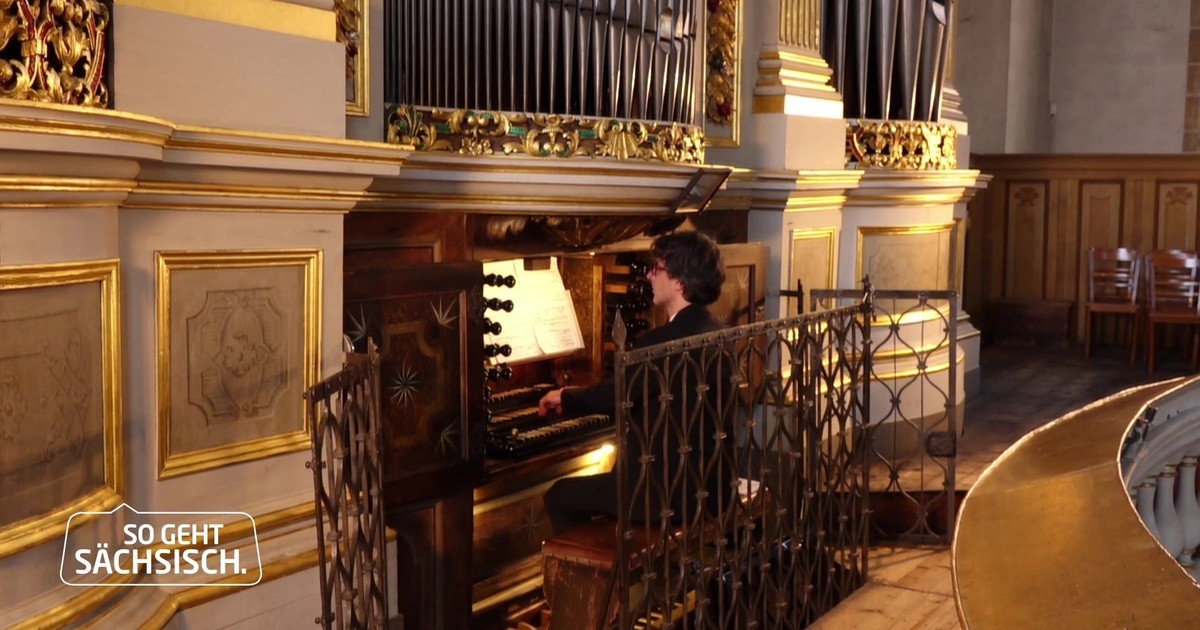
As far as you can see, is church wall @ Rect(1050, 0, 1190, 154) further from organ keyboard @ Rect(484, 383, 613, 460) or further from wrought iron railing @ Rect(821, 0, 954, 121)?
organ keyboard @ Rect(484, 383, 613, 460)

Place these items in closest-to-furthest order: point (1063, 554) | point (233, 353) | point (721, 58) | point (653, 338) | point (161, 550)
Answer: point (1063, 554) < point (161, 550) < point (233, 353) < point (653, 338) < point (721, 58)

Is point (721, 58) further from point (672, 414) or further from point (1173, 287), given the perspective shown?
point (1173, 287)

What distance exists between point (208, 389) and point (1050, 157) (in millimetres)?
8486

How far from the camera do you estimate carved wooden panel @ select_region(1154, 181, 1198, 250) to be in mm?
9898

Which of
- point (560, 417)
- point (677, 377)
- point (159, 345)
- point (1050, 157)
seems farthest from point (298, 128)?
point (1050, 157)

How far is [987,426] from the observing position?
720cm

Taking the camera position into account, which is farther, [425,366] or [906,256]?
[906,256]

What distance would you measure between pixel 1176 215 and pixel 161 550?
29.3 ft

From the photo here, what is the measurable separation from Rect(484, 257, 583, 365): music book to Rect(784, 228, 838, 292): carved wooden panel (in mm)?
1401

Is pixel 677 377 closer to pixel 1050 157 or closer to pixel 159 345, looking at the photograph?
pixel 159 345

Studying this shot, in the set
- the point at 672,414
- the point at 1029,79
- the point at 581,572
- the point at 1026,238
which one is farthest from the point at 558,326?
the point at 1029,79

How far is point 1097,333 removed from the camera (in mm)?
10242

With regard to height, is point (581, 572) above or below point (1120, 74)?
below

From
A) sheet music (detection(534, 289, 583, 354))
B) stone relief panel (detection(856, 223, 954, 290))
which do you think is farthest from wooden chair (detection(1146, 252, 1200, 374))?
sheet music (detection(534, 289, 583, 354))
